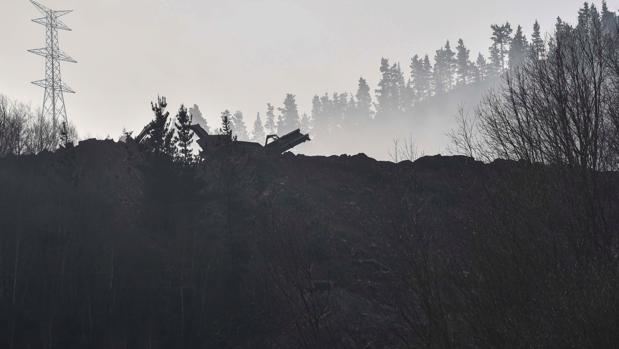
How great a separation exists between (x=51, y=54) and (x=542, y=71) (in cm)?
3847

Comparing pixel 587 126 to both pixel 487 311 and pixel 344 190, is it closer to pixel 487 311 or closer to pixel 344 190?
pixel 487 311

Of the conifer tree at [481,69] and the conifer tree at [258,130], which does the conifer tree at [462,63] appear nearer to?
the conifer tree at [481,69]

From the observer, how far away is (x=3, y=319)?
18984 mm

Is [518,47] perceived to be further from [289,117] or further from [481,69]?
[289,117]

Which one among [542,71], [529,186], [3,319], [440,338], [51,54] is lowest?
[3,319]

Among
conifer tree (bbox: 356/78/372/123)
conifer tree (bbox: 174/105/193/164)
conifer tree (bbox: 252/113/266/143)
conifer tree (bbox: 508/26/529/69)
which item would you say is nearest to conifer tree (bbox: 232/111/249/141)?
conifer tree (bbox: 252/113/266/143)

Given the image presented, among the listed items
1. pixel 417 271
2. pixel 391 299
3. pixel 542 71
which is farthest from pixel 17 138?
pixel 417 271

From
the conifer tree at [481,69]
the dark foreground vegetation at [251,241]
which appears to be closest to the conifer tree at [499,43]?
the conifer tree at [481,69]

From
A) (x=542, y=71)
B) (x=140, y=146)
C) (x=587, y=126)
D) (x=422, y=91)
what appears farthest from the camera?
(x=422, y=91)

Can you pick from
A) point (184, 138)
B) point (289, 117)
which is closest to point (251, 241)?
point (184, 138)

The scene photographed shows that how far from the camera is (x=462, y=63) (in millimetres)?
104188

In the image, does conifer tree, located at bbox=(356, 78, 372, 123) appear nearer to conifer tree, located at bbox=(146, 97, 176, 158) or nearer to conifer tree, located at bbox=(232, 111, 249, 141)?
conifer tree, located at bbox=(232, 111, 249, 141)

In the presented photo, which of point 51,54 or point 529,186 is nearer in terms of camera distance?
point 529,186

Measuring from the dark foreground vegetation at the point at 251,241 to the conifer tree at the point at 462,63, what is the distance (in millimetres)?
78887
